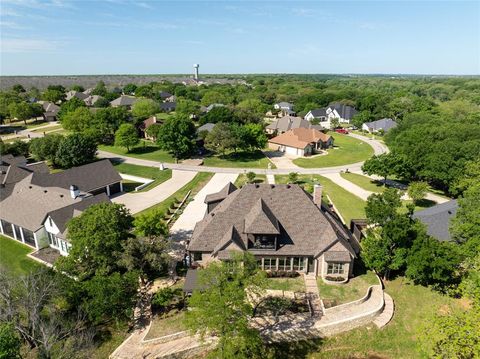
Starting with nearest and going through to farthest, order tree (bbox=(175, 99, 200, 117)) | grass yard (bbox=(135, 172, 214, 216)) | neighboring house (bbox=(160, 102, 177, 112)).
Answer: grass yard (bbox=(135, 172, 214, 216)) < tree (bbox=(175, 99, 200, 117)) < neighboring house (bbox=(160, 102, 177, 112))

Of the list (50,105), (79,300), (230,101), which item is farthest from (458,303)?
(50,105)

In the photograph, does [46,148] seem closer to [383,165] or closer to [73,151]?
[73,151]

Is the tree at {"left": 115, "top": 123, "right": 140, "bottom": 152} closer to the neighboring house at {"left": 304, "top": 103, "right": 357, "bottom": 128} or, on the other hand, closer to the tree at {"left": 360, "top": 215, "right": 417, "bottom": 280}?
the tree at {"left": 360, "top": 215, "right": 417, "bottom": 280}

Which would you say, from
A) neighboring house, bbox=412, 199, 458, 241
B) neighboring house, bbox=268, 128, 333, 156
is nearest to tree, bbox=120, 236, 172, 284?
neighboring house, bbox=412, 199, 458, 241

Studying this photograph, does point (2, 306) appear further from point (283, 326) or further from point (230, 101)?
point (230, 101)

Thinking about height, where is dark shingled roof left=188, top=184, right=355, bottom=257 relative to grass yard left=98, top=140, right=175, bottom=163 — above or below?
above

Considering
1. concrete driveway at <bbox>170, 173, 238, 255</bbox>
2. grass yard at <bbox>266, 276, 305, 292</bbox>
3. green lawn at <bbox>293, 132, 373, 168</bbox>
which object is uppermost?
green lawn at <bbox>293, 132, 373, 168</bbox>
